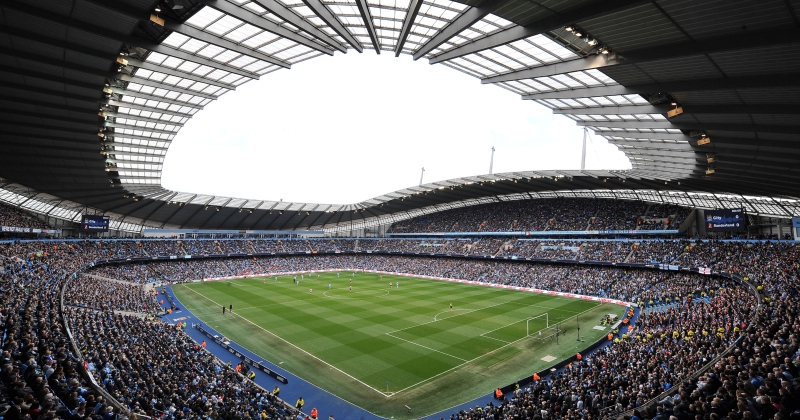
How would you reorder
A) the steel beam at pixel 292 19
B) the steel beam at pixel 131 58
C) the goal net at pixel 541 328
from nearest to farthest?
the steel beam at pixel 131 58
the steel beam at pixel 292 19
the goal net at pixel 541 328

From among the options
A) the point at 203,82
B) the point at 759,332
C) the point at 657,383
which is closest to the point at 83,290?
the point at 203,82

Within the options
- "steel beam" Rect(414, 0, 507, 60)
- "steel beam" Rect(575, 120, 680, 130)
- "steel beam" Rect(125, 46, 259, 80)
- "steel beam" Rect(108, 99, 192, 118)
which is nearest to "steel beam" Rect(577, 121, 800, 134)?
"steel beam" Rect(575, 120, 680, 130)

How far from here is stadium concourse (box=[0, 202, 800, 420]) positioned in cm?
1150

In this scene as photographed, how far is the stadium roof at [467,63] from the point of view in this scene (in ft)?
42.9

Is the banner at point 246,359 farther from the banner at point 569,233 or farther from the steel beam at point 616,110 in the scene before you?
the banner at point 569,233

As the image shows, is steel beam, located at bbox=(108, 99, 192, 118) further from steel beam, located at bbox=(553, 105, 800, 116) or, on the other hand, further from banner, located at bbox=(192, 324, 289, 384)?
steel beam, located at bbox=(553, 105, 800, 116)

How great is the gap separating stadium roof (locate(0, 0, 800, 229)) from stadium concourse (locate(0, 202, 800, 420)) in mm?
9176

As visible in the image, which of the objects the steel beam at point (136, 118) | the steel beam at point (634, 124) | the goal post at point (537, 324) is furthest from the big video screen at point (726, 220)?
the steel beam at point (136, 118)

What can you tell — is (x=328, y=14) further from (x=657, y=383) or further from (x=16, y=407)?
(x=657, y=383)

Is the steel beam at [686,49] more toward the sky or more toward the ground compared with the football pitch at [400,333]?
more toward the sky

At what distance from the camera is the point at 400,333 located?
3438 centimetres

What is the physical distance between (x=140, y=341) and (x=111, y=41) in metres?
16.2

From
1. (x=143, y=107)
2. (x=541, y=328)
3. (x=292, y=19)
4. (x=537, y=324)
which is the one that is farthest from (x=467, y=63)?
(x=537, y=324)

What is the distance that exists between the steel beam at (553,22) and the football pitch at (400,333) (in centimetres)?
1784
